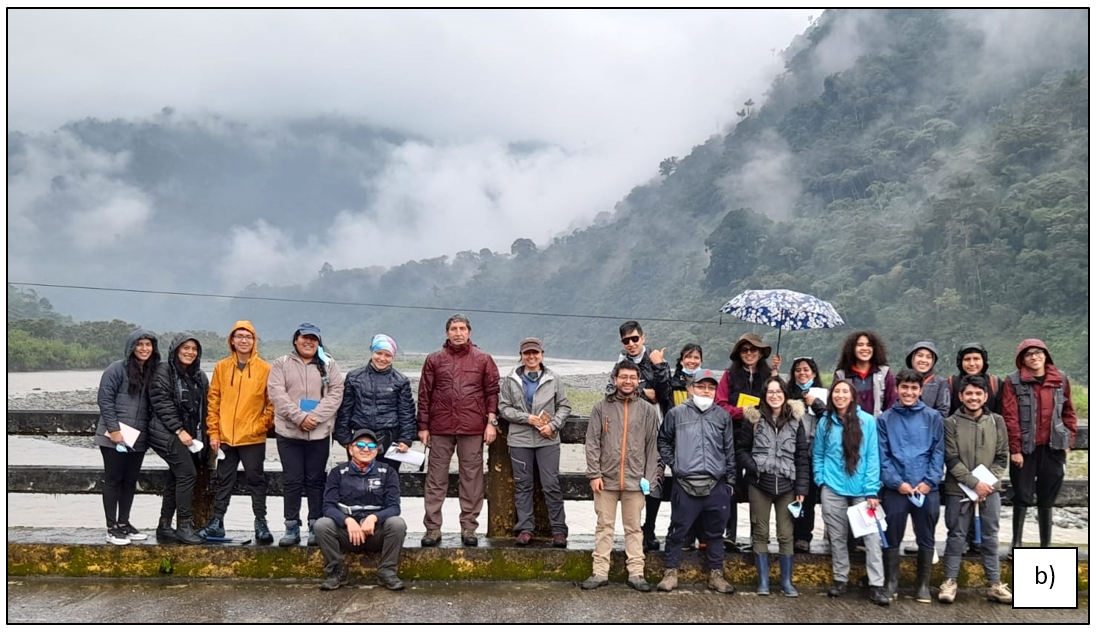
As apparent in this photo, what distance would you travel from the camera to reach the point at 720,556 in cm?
527

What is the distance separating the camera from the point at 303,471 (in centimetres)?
557

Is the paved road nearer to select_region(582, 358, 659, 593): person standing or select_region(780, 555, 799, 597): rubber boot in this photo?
select_region(780, 555, 799, 597): rubber boot

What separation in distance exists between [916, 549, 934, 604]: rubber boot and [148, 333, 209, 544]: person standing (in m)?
4.74

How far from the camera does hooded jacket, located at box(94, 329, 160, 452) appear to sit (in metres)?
5.35

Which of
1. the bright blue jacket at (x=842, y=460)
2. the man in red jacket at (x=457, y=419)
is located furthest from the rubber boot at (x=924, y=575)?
the man in red jacket at (x=457, y=419)

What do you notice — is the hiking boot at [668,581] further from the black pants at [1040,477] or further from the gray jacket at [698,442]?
the black pants at [1040,477]

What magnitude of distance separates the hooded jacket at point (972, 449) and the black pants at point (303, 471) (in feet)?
13.5

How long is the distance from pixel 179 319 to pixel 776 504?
7299 inches

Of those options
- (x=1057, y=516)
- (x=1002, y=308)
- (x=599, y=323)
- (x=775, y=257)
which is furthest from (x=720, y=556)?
(x=599, y=323)

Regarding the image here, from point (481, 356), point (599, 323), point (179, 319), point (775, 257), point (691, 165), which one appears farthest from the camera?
point (179, 319)

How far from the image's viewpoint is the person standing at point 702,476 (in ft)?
17.2

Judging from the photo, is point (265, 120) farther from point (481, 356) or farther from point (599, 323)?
point (481, 356)

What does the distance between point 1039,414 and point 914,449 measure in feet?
3.46

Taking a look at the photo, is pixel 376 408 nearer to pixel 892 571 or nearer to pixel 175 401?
pixel 175 401
